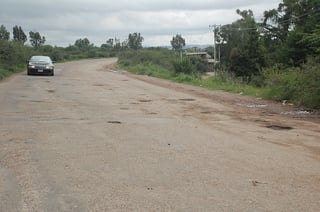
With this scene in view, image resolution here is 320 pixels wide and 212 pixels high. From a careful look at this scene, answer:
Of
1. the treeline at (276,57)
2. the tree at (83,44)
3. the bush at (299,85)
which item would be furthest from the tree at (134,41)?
the bush at (299,85)

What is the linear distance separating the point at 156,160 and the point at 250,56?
56842 millimetres

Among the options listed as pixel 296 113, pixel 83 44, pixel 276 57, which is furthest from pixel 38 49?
pixel 296 113

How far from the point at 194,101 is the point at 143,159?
1020cm

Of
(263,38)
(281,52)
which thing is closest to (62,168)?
(281,52)

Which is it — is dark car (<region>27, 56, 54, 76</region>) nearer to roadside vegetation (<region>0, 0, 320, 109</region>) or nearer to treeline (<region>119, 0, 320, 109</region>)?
roadside vegetation (<region>0, 0, 320, 109</region>)

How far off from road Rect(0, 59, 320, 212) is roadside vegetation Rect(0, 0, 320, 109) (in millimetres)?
4801

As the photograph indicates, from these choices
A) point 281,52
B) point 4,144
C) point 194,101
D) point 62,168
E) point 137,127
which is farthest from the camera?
point 281,52

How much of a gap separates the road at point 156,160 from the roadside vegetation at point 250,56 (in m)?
4.80

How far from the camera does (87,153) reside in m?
8.01

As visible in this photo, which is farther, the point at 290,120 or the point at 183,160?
the point at 290,120

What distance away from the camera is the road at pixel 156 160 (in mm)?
5590

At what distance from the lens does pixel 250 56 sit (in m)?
62.7

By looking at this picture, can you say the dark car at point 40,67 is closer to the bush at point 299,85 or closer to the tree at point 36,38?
the bush at point 299,85

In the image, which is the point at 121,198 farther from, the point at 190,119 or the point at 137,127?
the point at 190,119
